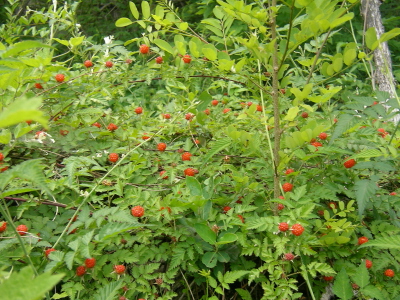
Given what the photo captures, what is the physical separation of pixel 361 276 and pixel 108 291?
934mm

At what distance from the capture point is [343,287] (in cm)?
151

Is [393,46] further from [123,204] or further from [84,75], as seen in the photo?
[123,204]

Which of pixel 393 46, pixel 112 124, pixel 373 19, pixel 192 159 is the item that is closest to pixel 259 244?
pixel 192 159

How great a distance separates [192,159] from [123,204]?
43cm

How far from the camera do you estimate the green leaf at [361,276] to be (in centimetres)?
149

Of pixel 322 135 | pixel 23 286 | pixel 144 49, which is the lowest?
pixel 322 135

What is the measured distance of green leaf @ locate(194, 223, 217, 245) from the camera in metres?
1.52

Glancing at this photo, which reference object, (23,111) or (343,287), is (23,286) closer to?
(23,111)

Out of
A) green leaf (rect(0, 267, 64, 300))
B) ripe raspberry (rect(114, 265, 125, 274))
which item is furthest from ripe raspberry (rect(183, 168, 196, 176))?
green leaf (rect(0, 267, 64, 300))

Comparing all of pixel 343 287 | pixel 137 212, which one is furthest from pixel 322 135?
pixel 137 212

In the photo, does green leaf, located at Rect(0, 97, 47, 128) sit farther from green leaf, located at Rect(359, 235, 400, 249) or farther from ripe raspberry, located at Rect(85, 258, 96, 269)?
green leaf, located at Rect(359, 235, 400, 249)

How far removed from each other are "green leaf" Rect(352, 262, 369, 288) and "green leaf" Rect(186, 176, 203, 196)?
0.67 m

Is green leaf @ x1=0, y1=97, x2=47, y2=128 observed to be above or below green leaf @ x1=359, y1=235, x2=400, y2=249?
above

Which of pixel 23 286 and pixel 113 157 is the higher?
pixel 23 286
